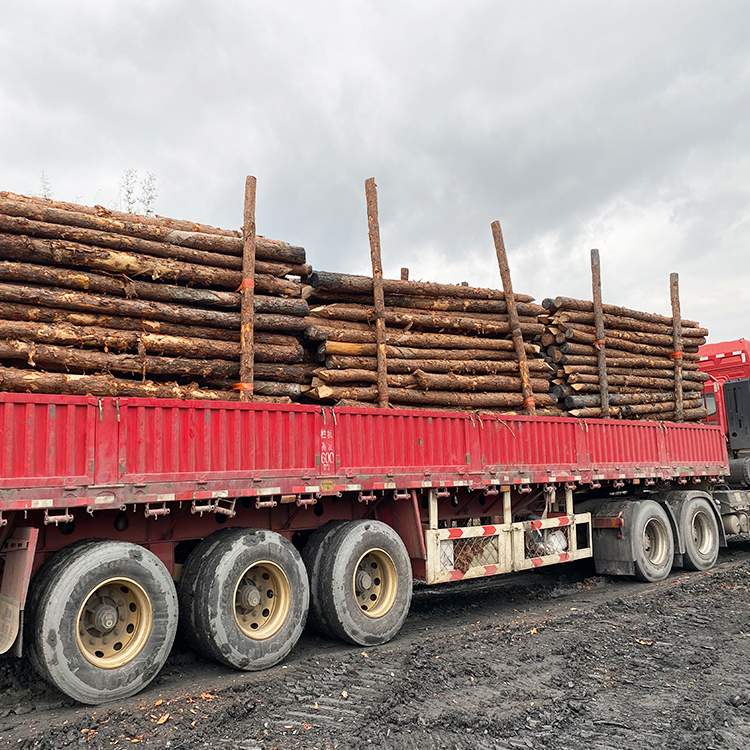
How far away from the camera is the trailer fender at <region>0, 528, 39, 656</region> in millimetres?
5867

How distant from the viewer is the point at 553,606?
10.6 metres

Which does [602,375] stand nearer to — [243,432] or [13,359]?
[243,432]

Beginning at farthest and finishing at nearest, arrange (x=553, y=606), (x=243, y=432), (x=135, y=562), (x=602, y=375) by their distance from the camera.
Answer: (x=602, y=375) < (x=553, y=606) < (x=243, y=432) < (x=135, y=562)

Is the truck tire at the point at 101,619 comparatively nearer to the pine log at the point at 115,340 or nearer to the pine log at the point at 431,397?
the pine log at the point at 115,340

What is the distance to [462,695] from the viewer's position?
614cm

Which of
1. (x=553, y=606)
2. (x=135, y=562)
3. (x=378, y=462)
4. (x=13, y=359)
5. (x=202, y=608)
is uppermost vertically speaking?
(x=13, y=359)

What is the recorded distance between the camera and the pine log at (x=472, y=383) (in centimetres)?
1076

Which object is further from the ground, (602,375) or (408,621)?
(602,375)

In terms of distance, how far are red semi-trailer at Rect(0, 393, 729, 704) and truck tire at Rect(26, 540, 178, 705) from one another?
0.02 m

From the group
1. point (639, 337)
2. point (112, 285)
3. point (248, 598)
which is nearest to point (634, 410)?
point (639, 337)

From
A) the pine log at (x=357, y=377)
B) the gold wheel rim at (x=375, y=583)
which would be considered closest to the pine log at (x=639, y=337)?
the pine log at (x=357, y=377)

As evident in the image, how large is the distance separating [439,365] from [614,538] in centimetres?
447

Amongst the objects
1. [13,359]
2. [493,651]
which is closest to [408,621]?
[493,651]

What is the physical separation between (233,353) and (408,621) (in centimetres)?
440
